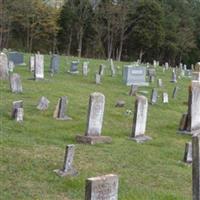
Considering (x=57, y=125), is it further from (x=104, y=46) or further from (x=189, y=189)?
(x=104, y=46)

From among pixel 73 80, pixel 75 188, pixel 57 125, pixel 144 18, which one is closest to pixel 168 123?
pixel 57 125

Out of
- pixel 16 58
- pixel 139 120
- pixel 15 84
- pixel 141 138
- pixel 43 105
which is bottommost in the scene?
pixel 141 138

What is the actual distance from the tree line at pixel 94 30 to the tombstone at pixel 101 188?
58538mm

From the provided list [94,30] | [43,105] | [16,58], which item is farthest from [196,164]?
[94,30]

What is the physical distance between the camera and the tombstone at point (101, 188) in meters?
5.15

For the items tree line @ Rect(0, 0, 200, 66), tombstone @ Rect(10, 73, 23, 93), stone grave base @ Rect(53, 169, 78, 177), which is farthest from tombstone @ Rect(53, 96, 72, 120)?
tree line @ Rect(0, 0, 200, 66)

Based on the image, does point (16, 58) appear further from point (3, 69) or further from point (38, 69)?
point (3, 69)

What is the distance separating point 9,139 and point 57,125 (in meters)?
2.55

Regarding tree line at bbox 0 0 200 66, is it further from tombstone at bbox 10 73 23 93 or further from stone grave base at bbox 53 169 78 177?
stone grave base at bbox 53 169 78 177

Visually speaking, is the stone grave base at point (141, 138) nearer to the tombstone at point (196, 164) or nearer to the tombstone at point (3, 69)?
the tombstone at point (196, 164)

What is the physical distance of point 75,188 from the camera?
845 centimetres

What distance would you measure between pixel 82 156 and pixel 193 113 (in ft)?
17.2

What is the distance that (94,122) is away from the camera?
1184cm

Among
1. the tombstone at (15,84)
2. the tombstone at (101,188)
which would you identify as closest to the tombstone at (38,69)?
the tombstone at (15,84)
